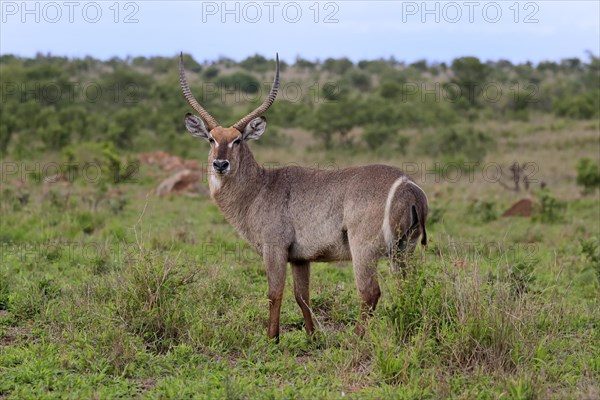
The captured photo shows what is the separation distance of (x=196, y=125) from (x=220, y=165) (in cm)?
72

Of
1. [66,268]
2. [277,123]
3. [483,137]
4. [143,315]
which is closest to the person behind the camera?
[143,315]

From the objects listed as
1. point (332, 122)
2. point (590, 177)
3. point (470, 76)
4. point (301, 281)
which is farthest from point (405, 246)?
point (470, 76)

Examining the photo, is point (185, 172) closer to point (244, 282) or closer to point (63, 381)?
point (244, 282)

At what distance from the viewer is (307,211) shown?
6254 millimetres

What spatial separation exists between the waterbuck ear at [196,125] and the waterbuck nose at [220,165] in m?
0.58

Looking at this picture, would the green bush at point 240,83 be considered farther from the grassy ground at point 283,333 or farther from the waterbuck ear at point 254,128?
the waterbuck ear at point 254,128

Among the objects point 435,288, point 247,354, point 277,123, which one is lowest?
point 247,354

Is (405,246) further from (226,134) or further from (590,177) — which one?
(590,177)

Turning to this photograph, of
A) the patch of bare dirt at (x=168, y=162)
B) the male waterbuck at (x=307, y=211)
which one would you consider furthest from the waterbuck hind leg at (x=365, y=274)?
the patch of bare dirt at (x=168, y=162)

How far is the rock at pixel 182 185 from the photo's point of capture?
1556 cm

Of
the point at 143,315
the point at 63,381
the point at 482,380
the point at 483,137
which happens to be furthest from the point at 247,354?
the point at 483,137

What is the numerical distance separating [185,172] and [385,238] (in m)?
10.7

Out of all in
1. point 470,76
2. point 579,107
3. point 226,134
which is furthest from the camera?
point 470,76

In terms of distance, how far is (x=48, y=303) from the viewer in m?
6.71
